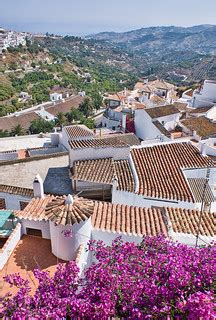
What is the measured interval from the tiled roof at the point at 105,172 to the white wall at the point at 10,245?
213 inches

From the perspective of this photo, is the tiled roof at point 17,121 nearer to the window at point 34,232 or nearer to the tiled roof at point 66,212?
the window at point 34,232

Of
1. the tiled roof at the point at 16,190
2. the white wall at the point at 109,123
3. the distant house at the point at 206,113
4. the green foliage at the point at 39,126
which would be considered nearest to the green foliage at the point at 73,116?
the green foliage at the point at 39,126

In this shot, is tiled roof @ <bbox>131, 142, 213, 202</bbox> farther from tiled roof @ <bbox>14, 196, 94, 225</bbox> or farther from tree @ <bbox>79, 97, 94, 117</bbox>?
tree @ <bbox>79, 97, 94, 117</bbox>

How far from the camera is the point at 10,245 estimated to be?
10.0 metres

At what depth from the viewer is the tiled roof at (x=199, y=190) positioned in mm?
16547

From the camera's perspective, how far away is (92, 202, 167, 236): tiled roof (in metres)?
10.5

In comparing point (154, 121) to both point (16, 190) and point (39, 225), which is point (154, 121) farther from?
point (39, 225)

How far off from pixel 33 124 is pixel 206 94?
117ft

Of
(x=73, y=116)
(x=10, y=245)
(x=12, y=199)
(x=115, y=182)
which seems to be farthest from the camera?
(x=73, y=116)

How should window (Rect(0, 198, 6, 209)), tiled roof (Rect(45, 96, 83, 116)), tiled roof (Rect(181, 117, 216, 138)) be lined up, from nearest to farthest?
window (Rect(0, 198, 6, 209))
tiled roof (Rect(181, 117, 216, 138))
tiled roof (Rect(45, 96, 83, 116))

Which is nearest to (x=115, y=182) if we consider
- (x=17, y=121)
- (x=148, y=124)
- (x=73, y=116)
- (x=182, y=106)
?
(x=148, y=124)

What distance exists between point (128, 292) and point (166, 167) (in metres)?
11.4

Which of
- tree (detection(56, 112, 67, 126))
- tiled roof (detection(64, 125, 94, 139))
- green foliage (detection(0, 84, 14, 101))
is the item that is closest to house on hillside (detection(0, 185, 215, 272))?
tiled roof (detection(64, 125, 94, 139))

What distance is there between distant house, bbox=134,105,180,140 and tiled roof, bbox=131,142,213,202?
27.6ft
